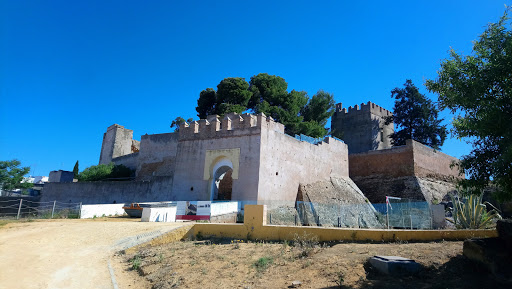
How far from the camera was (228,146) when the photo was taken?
796 inches

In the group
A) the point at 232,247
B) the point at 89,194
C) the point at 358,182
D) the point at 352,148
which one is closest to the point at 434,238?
the point at 232,247

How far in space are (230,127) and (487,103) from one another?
615 inches

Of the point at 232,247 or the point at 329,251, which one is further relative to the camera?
the point at 232,247

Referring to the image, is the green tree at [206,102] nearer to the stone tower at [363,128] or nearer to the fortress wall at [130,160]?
the fortress wall at [130,160]

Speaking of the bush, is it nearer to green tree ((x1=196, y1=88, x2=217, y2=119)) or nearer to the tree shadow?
green tree ((x1=196, y1=88, x2=217, y2=119))

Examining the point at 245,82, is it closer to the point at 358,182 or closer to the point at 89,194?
the point at 358,182

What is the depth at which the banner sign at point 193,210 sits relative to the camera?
1589 cm

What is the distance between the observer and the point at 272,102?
102 feet

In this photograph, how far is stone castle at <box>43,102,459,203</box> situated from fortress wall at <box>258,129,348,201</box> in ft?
0.19

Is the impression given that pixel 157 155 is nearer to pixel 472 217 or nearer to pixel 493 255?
pixel 472 217

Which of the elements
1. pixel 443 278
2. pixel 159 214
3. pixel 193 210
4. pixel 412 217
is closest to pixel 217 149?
pixel 193 210

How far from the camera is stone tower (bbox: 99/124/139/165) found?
37.0m

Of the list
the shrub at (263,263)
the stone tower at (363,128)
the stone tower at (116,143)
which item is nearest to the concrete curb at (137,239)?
the shrub at (263,263)

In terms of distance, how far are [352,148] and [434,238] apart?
1249 inches
